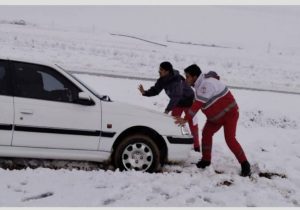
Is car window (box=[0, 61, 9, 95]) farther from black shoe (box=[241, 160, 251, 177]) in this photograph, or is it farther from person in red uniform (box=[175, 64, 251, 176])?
black shoe (box=[241, 160, 251, 177])

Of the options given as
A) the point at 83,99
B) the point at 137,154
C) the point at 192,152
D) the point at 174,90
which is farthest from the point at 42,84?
the point at 192,152

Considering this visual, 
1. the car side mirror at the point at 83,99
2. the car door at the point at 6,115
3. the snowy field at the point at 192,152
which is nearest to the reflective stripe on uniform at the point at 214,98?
the snowy field at the point at 192,152

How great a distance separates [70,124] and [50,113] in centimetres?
29

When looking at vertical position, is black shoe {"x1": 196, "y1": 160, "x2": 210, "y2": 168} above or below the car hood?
below

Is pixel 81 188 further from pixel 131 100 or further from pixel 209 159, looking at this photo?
pixel 131 100

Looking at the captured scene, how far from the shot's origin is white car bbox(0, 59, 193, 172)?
19.4 feet

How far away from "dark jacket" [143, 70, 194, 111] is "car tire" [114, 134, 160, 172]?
1157 millimetres

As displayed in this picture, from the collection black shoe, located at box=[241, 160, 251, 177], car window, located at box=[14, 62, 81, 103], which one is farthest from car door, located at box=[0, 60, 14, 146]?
black shoe, located at box=[241, 160, 251, 177]

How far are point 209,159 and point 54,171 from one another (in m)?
2.41

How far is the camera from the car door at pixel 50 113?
19.4 feet

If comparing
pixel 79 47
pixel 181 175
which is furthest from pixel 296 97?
pixel 79 47

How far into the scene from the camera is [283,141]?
9.38 m

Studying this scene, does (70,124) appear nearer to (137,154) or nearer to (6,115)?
(6,115)

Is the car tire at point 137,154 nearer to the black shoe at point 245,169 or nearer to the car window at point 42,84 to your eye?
the car window at point 42,84
